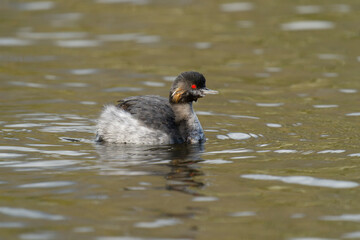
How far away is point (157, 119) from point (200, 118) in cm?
198

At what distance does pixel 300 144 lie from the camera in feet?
32.1

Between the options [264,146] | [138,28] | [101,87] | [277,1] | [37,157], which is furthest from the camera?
[277,1]

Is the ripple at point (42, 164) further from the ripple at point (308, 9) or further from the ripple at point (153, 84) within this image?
the ripple at point (308, 9)

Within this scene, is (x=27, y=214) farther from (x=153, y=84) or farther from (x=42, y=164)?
(x=153, y=84)

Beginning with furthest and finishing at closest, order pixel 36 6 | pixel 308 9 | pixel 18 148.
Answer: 1. pixel 36 6
2. pixel 308 9
3. pixel 18 148

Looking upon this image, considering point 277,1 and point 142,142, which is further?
point 277,1

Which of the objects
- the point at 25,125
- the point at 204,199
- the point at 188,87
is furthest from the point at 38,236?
the point at 25,125

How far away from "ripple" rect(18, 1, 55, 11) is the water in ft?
0.12

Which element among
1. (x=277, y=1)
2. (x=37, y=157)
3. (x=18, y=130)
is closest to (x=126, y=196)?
(x=37, y=157)

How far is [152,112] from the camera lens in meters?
10.1

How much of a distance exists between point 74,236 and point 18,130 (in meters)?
4.57

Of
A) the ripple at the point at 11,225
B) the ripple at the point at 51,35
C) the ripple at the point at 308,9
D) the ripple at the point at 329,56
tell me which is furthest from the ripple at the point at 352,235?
the ripple at the point at 308,9

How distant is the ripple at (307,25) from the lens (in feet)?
59.2

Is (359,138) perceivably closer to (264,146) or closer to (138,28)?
(264,146)
